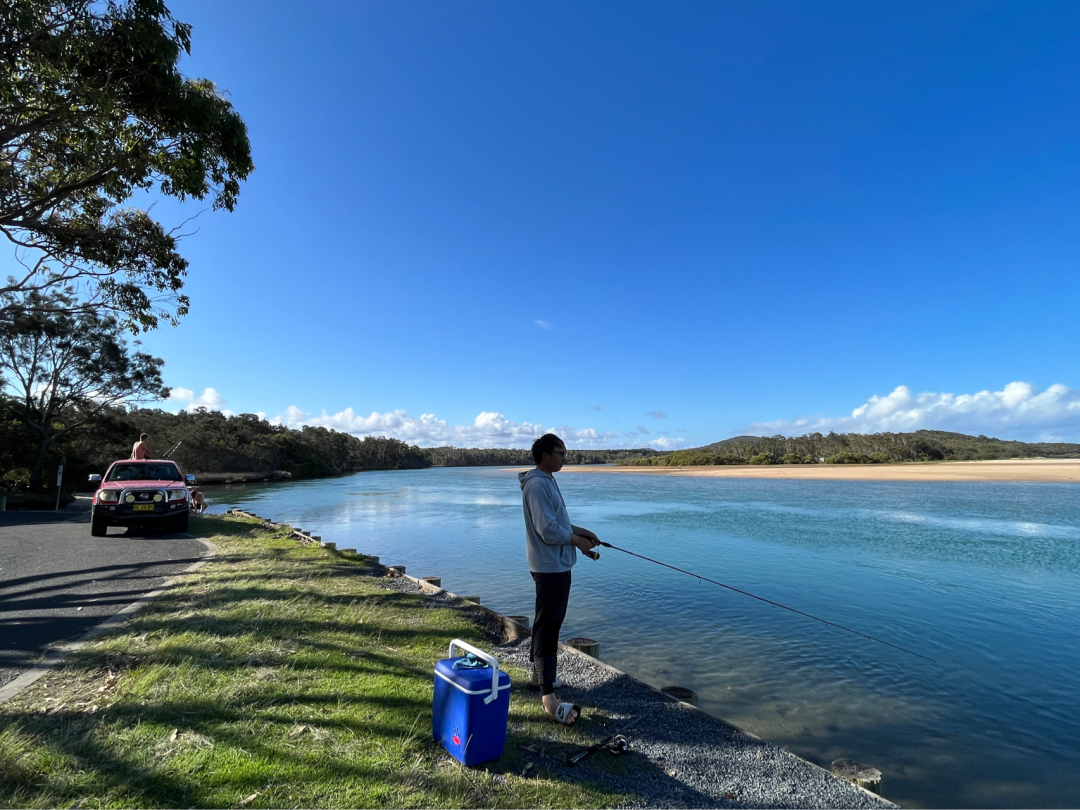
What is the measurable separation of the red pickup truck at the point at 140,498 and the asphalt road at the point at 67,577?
397mm

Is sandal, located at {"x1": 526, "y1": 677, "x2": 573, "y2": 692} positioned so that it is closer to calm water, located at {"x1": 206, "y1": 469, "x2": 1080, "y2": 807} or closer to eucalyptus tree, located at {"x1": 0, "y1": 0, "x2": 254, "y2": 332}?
calm water, located at {"x1": 206, "y1": 469, "x2": 1080, "y2": 807}

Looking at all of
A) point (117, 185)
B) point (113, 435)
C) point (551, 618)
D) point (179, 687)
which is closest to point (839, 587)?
point (551, 618)

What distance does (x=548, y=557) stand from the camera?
4.02 m

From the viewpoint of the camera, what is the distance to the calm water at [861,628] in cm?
491

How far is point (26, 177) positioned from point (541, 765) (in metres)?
11.2

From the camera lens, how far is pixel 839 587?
1100 centimetres

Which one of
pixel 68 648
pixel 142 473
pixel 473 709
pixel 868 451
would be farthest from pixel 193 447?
pixel 868 451

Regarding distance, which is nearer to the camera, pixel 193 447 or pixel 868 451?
pixel 193 447

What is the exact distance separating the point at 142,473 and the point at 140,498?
829 mm

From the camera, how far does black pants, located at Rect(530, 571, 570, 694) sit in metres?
4.08

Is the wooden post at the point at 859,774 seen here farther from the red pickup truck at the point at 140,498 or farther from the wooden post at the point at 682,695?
the red pickup truck at the point at 140,498

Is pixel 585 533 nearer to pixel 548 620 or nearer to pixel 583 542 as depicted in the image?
pixel 583 542

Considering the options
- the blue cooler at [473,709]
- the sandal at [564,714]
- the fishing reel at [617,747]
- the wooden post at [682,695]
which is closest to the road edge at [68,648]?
the blue cooler at [473,709]

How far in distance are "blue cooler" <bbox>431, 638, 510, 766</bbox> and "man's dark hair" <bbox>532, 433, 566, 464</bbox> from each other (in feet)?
4.91
